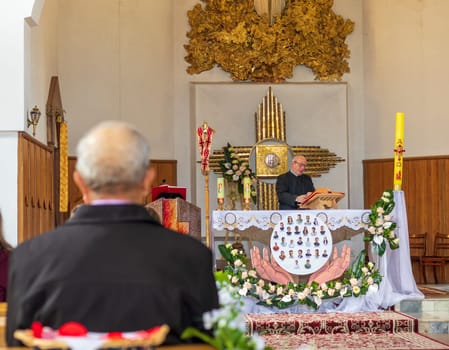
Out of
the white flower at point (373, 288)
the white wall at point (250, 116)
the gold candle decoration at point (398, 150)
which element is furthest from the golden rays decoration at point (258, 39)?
the white flower at point (373, 288)

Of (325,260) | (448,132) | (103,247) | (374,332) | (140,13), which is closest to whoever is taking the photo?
(103,247)

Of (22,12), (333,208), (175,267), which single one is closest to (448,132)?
(333,208)

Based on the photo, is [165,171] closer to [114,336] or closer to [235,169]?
[235,169]

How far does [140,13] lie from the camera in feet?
51.5

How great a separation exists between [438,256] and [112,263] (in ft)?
39.9

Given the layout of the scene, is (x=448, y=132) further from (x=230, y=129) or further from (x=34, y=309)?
(x=34, y=309)

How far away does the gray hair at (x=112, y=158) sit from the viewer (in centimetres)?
241

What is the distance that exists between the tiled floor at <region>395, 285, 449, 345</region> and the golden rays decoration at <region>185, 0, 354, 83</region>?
6.75 meters

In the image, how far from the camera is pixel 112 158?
243 cm

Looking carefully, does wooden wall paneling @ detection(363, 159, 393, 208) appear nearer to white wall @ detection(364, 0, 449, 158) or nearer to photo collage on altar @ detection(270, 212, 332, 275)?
white wall @ detection(364, 0, 449, 158)

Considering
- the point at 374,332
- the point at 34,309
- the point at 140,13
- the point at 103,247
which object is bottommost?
the point at 374,332

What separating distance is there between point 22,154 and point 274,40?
23.1ft

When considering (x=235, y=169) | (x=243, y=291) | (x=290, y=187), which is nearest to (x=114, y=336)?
(x=243, y=291)

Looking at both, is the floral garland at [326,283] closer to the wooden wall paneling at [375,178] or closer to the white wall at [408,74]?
the white wall at [408,74]
